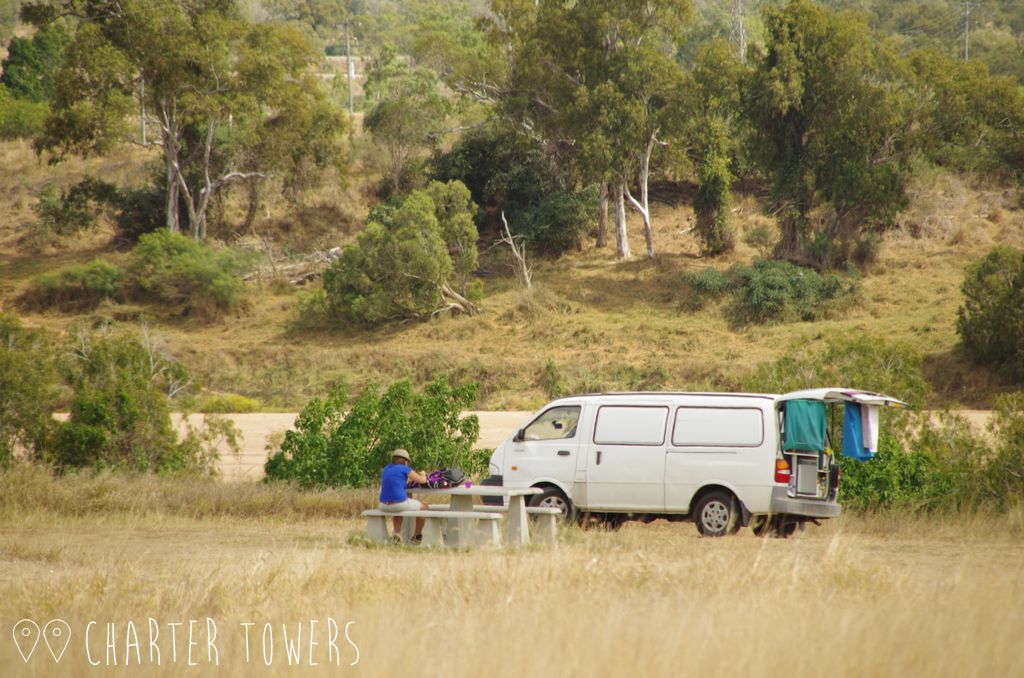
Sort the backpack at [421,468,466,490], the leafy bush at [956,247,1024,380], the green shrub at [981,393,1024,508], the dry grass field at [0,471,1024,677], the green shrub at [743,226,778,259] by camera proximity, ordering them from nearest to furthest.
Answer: the dry grass field at [0,471,1024,677] < the backpack at [421,468,466,490] < the green shrub at [981,393,1024,508] < the leafy bush at [956,247,1024,380] < the green shrub at [743,226,778,259]

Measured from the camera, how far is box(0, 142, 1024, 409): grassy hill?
3750 centimetres

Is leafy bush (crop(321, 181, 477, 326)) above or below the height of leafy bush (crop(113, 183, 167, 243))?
below

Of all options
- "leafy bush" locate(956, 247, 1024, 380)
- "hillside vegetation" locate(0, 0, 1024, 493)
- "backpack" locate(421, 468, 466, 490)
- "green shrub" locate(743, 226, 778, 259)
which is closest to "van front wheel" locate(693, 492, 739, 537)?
"backpack" locate(421, 468, 466, 490)

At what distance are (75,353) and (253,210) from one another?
29.8 m

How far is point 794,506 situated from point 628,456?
6.83ft

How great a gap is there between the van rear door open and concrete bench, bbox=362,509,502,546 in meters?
1.83

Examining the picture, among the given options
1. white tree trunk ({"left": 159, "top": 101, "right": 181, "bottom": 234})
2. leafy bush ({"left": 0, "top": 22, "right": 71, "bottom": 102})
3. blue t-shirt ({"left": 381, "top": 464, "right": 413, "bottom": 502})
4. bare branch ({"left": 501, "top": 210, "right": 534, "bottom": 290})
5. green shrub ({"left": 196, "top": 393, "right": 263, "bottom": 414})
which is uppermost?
leafy bush ({"left": 0, "top": 22, "right": 71, "bottom": 102})

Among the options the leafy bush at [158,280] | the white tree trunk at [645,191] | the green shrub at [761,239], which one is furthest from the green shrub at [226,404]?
the green shrub at [761,239]

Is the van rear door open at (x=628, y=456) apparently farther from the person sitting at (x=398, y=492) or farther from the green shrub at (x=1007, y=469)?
the green shrub at (x=1007, y=469)

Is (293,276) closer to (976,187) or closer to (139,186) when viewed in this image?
(139,186)

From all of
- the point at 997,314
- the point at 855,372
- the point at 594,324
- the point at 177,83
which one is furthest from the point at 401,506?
the point at 177,83

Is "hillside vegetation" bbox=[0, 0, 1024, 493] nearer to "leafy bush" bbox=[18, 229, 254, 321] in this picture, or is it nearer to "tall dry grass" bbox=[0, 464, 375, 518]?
"leafy bush" bbox=[18, 229, 254, 321]

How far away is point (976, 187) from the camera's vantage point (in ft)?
163

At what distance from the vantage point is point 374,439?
2039 cm
